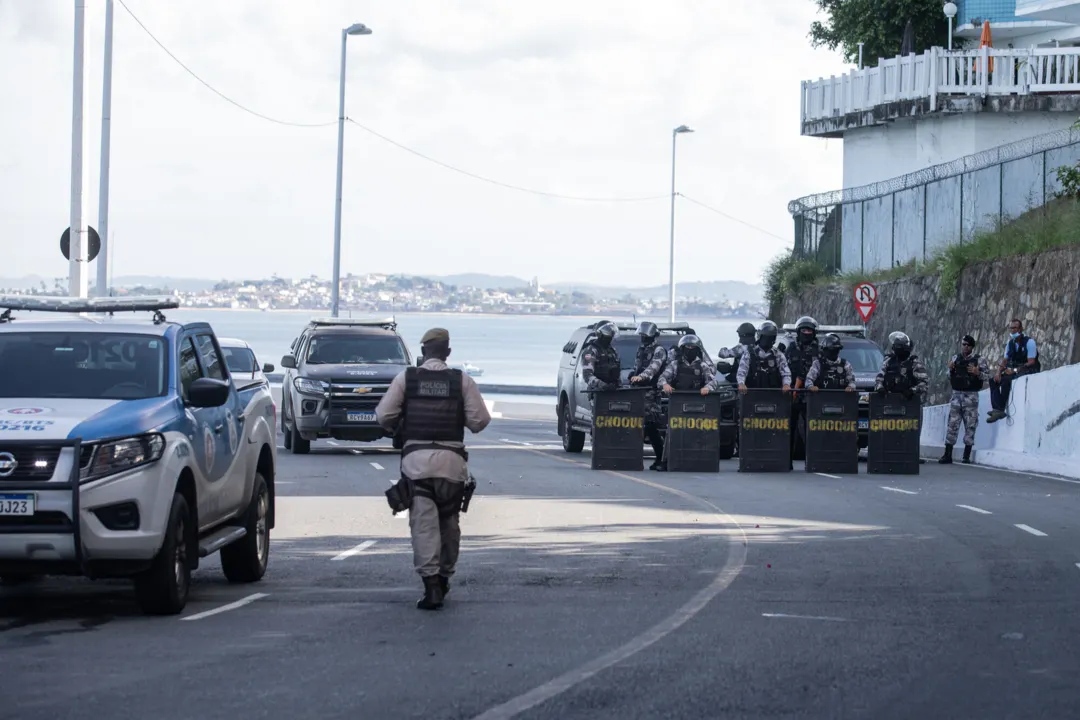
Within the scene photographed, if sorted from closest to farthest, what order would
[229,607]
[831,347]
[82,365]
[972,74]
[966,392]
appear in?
1. [229,607]
2. [82,365]
3. [831,347]
4. [966,392]
5. [972,74]

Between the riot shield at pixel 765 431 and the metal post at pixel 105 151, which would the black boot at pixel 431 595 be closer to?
the riot shield at pixel 765 431

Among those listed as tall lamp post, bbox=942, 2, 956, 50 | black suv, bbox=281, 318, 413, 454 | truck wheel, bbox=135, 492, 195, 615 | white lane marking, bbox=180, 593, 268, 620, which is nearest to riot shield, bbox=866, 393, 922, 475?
black suv, bbox=281, 318, 413, 454

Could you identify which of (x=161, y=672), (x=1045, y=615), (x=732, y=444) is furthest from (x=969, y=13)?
(x=161, y=672)

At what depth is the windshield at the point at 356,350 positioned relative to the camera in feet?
90.1

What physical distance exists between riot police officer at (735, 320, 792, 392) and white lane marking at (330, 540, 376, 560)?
10.1m

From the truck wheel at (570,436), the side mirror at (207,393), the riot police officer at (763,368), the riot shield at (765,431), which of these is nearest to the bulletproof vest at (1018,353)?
the riot police officer at (763,368)

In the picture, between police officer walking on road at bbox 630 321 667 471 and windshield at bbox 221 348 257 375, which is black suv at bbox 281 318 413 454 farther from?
police officer walking on road at bbox 630 321 667 471

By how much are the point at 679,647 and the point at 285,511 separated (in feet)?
28.9

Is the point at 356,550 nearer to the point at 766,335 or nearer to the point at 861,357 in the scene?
the point at 766,335

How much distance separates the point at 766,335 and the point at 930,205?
18870mm

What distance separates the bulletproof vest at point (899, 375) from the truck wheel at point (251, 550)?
13.2 m

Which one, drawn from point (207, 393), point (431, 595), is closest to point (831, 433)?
point (431, 595)

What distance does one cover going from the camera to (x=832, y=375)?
78.7ft

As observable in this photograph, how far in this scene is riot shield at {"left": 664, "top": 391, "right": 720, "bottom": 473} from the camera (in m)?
23.4
